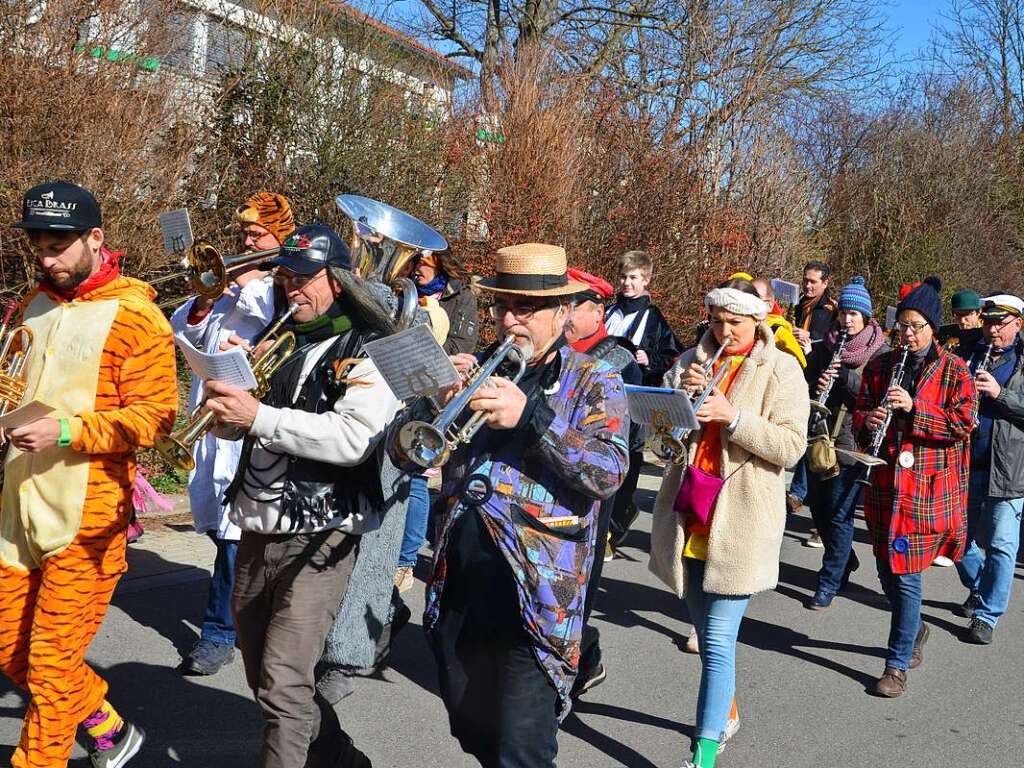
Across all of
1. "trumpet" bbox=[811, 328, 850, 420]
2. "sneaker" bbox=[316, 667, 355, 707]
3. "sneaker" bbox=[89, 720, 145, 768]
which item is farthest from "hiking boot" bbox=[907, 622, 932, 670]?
"sneaker" bbox=[89, 720, 145, 768]

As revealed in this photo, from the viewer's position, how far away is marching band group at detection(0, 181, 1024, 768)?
2.87m

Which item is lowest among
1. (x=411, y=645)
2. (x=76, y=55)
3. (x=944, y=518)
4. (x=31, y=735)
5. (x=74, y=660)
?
(x=411, y=645)

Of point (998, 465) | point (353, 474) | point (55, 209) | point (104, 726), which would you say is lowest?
point (104, 726)

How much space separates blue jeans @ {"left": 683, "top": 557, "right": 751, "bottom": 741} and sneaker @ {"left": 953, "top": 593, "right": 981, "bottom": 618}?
281cm

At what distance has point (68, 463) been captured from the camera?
3.33 m

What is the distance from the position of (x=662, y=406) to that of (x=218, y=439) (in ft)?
7.28

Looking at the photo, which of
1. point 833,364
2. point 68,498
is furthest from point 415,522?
point 68,498

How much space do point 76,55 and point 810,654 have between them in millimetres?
6986

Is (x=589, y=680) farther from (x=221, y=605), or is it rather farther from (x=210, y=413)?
(x=210, y=413)

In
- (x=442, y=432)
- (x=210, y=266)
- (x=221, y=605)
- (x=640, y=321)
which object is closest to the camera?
(x=442, y=432)

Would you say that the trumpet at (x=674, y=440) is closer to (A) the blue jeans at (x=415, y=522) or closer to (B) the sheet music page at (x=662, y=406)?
(B) the sheet music page at (x=662, y=406)

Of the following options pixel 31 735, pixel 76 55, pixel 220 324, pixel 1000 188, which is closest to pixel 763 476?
pixel 220 324

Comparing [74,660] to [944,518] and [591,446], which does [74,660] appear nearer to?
[591,446]

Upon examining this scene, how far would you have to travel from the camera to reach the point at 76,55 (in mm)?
8516
